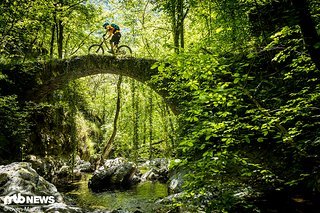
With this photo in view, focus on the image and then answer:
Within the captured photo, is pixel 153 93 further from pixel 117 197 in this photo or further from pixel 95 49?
pixel 95 49

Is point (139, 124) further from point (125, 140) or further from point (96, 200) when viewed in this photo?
point (96, 200)

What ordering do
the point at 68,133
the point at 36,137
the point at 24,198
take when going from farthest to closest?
the point at 68,133 → the point at 36,137 → the point at 24,198

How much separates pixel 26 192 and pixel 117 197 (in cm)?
382

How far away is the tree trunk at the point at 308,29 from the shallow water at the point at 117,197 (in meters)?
5.27

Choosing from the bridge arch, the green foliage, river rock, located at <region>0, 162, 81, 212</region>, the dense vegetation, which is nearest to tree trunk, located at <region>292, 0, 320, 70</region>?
the dense vegetation

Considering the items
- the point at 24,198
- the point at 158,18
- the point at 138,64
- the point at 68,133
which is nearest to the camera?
the point at 24,198

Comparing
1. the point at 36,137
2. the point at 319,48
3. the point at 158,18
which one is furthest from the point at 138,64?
the point at 319,48

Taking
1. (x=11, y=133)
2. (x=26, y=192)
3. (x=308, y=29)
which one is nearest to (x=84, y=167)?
(x=11, y=133)

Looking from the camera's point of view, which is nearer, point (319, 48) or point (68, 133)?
point (319, 48)

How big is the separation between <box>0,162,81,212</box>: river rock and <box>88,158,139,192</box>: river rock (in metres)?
4.26

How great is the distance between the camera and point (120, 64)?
31.4 feet

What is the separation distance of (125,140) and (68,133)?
123 inches

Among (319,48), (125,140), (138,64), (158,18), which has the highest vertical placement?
(158,18)

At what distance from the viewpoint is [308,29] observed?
1.60 metres
